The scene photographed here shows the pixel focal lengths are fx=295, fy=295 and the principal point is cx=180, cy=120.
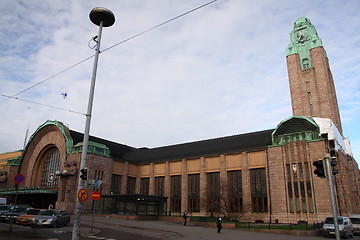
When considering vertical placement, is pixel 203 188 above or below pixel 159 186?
below

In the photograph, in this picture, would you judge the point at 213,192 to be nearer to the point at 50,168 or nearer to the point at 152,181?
the point at 152,181

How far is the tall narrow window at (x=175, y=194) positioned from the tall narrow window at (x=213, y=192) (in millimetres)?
6425

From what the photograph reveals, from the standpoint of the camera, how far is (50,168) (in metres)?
55.0

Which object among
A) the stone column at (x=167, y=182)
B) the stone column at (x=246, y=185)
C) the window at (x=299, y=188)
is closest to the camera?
the window at (x=299, y=188)

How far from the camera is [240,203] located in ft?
149

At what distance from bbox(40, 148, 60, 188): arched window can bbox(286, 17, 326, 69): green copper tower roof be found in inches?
1963

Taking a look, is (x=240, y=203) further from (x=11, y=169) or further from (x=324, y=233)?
(x=11, y=169)

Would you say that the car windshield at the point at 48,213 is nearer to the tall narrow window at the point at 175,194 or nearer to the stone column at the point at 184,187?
the stone column at the point at 184,187

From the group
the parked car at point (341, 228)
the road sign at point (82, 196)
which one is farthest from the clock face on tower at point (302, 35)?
the road sign at point (82, 196)

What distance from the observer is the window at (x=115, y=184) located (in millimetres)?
53375

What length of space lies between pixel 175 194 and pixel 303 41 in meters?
39.7

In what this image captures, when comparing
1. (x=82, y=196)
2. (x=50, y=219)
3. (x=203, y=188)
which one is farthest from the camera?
(x=203, y=188)

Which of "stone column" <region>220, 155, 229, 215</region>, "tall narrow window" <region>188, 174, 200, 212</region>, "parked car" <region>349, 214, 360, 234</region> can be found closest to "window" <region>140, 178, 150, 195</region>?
"tall narrow window" <region>188, 174, 200, 212</region>

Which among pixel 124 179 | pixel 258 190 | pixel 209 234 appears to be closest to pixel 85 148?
pixel 209 234
